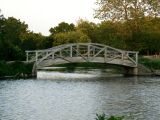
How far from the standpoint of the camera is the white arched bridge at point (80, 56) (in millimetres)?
60750

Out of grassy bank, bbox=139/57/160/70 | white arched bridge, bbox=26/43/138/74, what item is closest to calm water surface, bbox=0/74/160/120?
white arched bridge, bbox=26/43/138/74

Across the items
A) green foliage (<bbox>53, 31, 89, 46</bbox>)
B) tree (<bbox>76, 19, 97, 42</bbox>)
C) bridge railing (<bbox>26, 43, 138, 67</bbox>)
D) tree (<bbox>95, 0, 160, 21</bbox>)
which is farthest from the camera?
tree (<bbox>76, 19, 97, 42</bbox>)

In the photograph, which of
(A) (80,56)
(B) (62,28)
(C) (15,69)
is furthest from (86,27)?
(C) (15,69)

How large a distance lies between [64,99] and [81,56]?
22.6 m

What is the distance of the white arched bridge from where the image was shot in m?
60.8

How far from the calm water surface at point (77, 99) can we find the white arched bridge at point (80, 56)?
493cm

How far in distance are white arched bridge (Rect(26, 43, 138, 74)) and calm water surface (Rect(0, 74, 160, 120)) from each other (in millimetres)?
4929

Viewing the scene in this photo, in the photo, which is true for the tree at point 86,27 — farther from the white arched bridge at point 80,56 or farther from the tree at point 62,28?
the white arched bridge at point 80,56

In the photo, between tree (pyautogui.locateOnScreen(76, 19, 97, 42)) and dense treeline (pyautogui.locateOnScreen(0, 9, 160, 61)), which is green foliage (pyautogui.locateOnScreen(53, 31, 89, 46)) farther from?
tree (pyautogui.locateOnScreen(76, 19, 97, 42))

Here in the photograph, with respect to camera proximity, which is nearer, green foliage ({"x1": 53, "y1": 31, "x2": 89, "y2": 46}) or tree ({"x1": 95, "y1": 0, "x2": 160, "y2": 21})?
tree ({"x1": 95, "y1": 0, "x2": 160, "y2": 21})

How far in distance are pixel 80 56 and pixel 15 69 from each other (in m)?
7.30

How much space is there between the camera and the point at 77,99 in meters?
40.0

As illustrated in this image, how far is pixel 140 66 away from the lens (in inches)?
2630

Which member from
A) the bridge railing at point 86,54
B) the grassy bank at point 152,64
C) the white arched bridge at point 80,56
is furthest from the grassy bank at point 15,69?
the grassy bank at point 152,64
